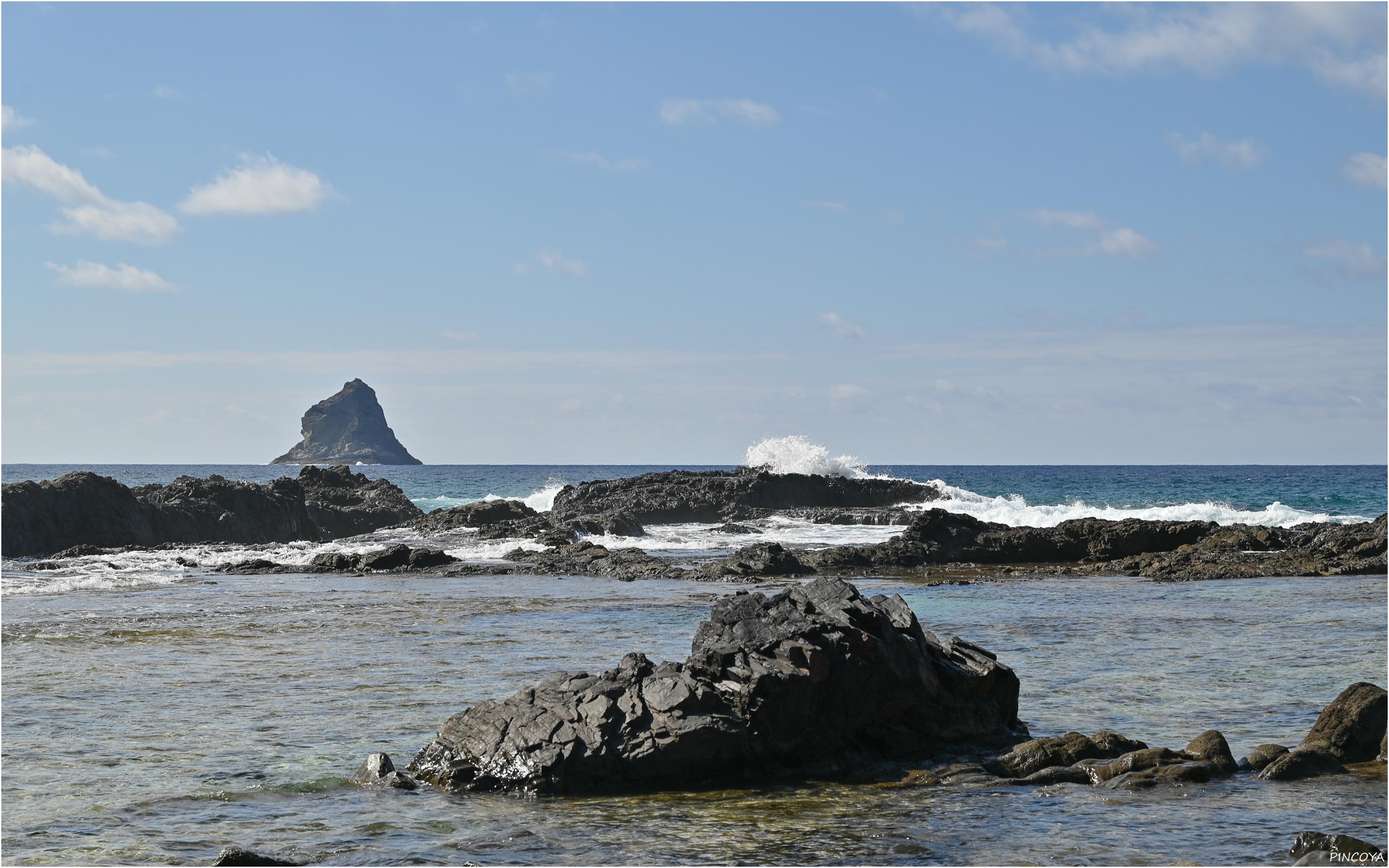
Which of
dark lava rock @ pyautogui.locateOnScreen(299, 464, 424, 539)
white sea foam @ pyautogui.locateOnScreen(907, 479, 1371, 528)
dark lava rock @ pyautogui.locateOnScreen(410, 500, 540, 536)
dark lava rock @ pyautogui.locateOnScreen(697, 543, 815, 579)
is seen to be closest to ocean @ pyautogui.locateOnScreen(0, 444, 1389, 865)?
dark lava rock @ pyautogui.locateOnScreen(697, 543, 815, 579)

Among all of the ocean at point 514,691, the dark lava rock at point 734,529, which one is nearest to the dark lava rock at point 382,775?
the ocean at point 514,691

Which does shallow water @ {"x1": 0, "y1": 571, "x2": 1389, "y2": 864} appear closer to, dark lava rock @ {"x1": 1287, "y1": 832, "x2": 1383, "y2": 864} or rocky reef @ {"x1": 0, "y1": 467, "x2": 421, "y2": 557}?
dark lava rock @ {"x1": 1287, "y1": 832, "x2": 1383, "y2": 864}

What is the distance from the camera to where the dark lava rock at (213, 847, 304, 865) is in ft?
23.9

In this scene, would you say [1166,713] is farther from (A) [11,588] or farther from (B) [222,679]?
(A) [11,588]

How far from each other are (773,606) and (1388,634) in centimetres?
1127

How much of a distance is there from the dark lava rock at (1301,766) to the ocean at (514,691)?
137 mm

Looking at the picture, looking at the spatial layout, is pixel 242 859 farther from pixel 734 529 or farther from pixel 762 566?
Result: pixel 734 529

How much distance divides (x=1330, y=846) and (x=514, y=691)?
8.58m

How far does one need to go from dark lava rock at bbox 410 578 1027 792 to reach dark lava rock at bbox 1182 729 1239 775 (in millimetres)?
1648

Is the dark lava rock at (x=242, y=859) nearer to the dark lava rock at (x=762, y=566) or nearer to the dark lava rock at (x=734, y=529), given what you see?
the dark lava rock at (x=762, y=566)

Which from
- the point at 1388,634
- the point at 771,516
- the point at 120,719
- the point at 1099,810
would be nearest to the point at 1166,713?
the point at 1099,810

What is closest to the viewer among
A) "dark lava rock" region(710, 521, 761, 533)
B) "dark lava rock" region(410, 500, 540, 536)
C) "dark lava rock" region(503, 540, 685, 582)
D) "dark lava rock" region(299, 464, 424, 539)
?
"dark lava rock" region(503, 540, 685, 582)

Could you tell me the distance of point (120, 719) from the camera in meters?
12.0

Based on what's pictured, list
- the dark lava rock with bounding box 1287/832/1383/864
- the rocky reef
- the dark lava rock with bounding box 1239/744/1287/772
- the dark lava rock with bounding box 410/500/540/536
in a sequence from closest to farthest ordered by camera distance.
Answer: the dark lava rock with bounding box 1287/832/1383/864, the dark lava rock with bounding box 1239/744/1287/772, the rocky reef, the dark lava rock with bounding box 410/500/540/536
